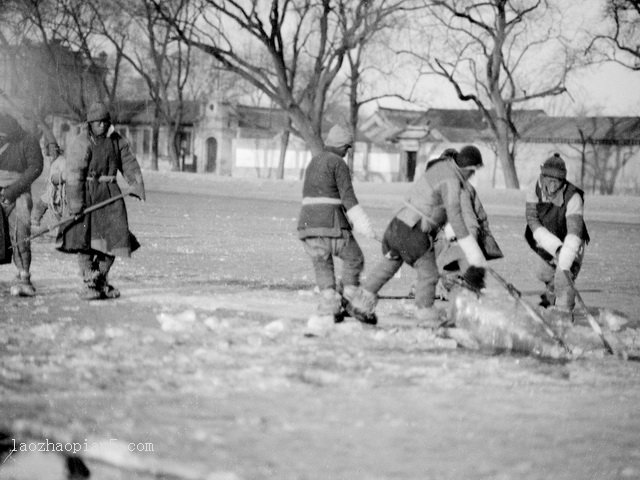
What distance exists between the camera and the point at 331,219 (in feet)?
23.6

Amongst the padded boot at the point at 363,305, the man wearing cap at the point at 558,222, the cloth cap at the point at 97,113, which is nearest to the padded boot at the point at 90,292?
the cloth cap at the point at 97,113

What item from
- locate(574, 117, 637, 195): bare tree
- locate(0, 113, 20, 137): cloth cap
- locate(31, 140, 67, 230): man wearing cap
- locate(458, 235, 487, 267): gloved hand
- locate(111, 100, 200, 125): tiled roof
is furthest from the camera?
locate(111, 100, 200, 125): tiled roof

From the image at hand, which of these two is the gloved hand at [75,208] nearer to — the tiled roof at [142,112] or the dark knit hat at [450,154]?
the dark knit hat at [450,154]

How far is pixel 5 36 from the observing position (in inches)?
1930

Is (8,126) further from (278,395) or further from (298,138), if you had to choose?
(298,138)

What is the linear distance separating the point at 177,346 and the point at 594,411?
263 cm

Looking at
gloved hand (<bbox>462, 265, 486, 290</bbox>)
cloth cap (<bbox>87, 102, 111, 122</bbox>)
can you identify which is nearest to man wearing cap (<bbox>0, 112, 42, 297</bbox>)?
cloth cap (<bbox>87, 102, 111, 122</bbox>)

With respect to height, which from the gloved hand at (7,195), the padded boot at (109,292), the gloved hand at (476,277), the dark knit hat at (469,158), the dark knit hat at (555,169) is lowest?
the padded boot at (109,292)

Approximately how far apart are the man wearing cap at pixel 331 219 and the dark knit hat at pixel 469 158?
31.7 inches

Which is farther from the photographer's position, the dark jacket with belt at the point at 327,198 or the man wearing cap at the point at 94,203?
the man wearing cap at the point at 94,203

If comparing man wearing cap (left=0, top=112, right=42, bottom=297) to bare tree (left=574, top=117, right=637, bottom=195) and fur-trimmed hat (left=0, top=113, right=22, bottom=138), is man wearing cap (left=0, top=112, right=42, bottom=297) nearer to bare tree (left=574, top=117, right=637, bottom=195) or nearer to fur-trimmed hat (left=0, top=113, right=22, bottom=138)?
fur-trimmed hat (left=0, top=113, right=22, bottom=138)

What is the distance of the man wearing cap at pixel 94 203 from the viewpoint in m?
8.12

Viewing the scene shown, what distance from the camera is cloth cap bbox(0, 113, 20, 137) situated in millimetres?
8562

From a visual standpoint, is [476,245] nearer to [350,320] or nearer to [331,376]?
[350,320]
